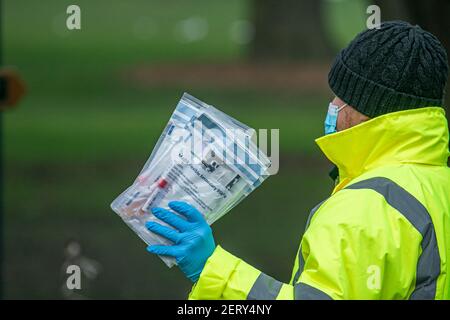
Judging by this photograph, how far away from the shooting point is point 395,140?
3051 millimetres

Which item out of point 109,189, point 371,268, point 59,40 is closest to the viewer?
point 371,268

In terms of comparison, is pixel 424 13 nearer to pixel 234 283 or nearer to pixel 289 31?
pixel 234 283

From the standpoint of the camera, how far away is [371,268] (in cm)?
276

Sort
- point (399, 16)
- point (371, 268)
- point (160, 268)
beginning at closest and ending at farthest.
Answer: point (371, 268)
point (399, 16)
point (160, 268)

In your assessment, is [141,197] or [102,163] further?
[102,163]

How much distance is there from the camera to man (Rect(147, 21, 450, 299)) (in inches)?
110

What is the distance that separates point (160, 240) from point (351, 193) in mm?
610

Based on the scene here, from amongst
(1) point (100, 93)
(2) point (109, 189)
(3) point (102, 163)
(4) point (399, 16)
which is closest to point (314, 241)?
(4) point (399, 16)

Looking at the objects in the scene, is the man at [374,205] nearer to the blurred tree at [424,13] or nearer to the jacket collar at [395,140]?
the jacket collar at [395,140]

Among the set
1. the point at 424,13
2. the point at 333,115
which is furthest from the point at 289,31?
the point at 333,115

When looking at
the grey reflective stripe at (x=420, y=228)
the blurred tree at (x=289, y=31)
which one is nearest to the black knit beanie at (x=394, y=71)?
the grey reflective stripe at (x=420, y=228)

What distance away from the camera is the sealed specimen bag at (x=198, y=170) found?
3.16m

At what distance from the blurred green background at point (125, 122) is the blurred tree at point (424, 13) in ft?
8.22

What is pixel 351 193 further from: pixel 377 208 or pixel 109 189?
pixel 109 189
